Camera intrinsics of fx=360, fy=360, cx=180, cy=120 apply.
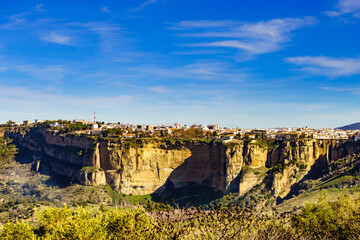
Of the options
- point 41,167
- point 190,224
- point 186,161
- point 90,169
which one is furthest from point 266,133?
point 190,224

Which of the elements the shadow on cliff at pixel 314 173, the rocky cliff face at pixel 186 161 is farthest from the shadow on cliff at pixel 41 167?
the shadow on cliff at pixel 314 173

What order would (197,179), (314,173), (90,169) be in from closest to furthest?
(314,173)
(90,169)
(197,179)

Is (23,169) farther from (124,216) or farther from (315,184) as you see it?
(124,216)

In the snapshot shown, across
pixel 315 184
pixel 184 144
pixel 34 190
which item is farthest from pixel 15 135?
pixel 315 184

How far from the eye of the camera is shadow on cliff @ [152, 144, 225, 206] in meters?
70.8

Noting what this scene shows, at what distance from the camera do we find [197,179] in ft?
252

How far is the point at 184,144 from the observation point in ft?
258

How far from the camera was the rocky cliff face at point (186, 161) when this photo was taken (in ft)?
218

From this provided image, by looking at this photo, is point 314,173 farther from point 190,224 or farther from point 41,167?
point 41,167

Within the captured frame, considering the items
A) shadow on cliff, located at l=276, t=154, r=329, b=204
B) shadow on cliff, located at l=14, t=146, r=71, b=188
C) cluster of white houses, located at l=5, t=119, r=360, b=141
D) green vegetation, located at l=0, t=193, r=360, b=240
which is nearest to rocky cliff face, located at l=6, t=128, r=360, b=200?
shadow on cliff, located at l=276, t=154, r=329, b=204

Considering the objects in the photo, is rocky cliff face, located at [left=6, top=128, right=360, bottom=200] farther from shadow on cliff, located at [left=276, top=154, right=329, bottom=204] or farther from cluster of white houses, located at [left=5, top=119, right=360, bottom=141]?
cluster of white houses, located at [left=5, top=119, right=360, bottom=141]

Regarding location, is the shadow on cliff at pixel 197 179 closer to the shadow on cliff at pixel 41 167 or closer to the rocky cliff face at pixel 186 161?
the rocky cliff face at pixel 186 161

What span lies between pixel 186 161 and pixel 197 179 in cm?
459

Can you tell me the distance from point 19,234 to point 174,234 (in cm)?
1236
